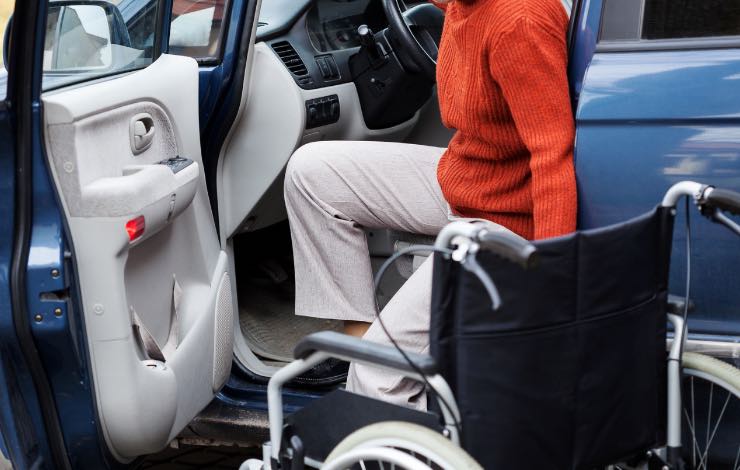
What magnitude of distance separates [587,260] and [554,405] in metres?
0.27

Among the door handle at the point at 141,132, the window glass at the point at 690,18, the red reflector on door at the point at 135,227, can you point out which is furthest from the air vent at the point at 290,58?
the window glass at the point at 690,18

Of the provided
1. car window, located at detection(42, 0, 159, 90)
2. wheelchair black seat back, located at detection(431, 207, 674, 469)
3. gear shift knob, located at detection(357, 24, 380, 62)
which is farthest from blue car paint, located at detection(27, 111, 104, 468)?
gear shift knob, located at detection(357, 24, 380, 62)

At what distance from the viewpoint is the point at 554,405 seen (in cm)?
190

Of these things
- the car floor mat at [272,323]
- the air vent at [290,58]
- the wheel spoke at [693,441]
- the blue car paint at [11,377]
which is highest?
the air vent at [290,58]

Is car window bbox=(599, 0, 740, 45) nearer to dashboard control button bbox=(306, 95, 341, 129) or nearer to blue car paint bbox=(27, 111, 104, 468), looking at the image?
dashboard control button bbox=(306, 95, 341, 129)

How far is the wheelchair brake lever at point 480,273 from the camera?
1667 mm

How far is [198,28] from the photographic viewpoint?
307 centimetres

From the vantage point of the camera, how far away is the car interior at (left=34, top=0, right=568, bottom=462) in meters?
2.37

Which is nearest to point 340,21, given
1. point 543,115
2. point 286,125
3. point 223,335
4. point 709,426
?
point 286,125

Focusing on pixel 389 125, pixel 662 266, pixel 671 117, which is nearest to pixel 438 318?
pixel 662 266

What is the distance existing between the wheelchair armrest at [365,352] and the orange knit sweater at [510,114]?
2.14 feet

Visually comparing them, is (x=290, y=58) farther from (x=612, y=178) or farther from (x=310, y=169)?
(x=612, y=178)

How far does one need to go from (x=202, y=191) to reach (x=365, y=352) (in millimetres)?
1231

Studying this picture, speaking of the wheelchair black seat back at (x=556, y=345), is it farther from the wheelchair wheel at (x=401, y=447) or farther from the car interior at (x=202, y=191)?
the car interior at (x=202, y=191)
